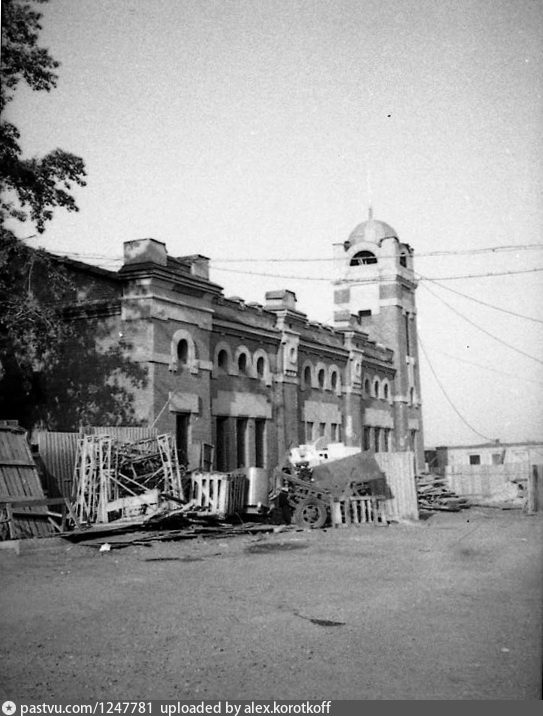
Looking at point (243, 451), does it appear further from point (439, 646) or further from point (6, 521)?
point (439, 646)

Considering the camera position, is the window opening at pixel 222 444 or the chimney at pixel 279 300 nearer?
the window opening at pixel 222 444

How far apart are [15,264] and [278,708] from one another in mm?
15445

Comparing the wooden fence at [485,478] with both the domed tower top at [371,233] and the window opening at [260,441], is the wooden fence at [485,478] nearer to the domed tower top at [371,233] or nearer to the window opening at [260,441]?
the window opening at [260,441]

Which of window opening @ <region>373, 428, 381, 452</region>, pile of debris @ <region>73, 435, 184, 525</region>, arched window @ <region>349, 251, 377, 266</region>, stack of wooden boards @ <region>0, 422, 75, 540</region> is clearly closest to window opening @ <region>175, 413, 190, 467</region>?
pile of debris @ <region>73, 435, 184, 525</region>

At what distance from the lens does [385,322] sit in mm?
39406

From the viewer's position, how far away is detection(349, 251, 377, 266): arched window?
40688 millimetres

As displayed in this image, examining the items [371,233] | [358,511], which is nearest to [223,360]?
[358,511]

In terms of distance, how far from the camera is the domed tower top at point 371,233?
41.0 m

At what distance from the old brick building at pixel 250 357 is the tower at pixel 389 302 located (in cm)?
8

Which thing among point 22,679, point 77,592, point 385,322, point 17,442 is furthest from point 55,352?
point 385,322

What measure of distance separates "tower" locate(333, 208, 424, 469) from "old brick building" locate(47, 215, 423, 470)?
8 cm

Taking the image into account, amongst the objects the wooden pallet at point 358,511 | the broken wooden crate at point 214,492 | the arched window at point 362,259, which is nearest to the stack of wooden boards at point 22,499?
the broken wooden crate at point 214,492

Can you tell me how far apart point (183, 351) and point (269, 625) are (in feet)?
50.2

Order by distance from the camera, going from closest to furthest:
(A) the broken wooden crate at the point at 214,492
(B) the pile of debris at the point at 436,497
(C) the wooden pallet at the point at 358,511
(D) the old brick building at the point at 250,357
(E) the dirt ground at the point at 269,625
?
(E) the dirt ground at the point at 269,625, (A) the broken wooden crate at the point at 214,492, (C) the wooden pallet at the point at 358,511, (D) the old brick building at the point at 250,357, (B) the pile of debris at the point at 436,497
